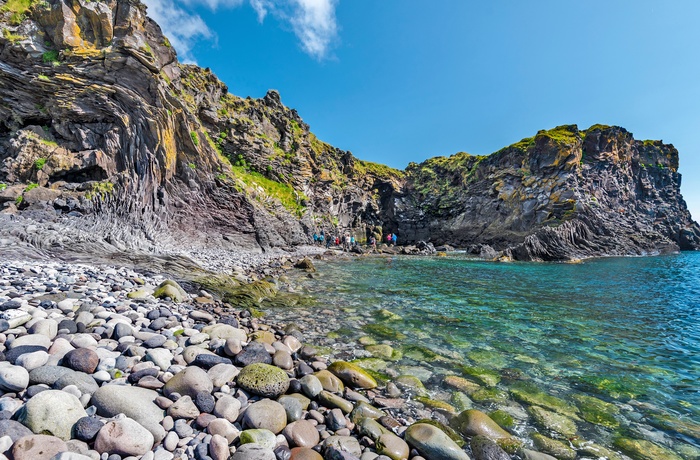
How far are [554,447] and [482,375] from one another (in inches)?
69.6

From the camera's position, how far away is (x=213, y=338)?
202 inches

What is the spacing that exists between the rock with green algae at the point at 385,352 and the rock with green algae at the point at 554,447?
2.65 m

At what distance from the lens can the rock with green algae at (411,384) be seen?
4.70 metres

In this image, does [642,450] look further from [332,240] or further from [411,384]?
[332,240]

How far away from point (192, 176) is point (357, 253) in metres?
22.1

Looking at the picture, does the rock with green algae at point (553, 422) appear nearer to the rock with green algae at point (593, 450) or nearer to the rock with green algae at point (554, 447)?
the rock with green algae at point (593, 450)

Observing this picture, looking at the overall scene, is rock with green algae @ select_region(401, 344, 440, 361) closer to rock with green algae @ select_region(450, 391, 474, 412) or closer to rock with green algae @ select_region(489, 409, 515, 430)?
rock with green algae @ select_region(450, 391, 474, 412)

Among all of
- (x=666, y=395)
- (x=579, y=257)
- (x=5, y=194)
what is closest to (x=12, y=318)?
(x=666, y=395)

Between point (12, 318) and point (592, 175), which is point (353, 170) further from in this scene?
point (12, 318)

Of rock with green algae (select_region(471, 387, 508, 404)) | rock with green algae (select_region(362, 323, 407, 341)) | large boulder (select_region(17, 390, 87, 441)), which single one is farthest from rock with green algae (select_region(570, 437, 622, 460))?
large boulder (select_region(17, 390, 87, 441))

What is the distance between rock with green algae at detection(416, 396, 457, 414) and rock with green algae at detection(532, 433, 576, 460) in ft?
3.37

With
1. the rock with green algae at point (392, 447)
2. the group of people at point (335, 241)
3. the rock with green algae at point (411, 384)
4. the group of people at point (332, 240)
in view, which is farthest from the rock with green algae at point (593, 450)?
the group of people at point (332, 240)

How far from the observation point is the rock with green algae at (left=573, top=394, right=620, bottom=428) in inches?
163

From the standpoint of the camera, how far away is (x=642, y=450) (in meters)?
3.59
